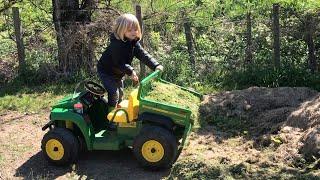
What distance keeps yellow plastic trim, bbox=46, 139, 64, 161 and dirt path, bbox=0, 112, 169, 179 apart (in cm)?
14

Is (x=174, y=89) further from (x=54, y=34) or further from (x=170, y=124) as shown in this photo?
(x=54, y=34)

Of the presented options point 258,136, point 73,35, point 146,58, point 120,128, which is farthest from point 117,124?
point 73,35

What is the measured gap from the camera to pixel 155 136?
5453mm

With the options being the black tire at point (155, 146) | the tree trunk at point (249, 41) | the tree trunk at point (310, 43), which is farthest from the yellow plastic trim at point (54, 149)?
the tree trunk at point (310, 43)

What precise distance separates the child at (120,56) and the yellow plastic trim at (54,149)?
754mm

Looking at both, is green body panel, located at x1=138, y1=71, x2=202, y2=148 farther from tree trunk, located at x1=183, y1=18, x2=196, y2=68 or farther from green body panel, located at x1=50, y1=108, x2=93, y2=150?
tree trunk, located at x1=183, y1=18, x2=196, y2=68

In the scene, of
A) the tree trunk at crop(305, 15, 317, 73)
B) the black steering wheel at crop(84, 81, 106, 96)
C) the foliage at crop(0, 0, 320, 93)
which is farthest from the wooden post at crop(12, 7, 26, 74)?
the tree trunk at crop(305, 15, 317, 73)

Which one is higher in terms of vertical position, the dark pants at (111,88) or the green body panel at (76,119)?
the dark pants at (111,88)

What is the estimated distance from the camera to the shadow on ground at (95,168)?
559 centimetres

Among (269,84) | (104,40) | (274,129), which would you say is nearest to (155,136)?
(274,129)

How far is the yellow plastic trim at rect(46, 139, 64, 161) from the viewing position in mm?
5814

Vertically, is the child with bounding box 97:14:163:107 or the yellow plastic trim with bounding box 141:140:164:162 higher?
the child with bounding box 97:14:163:107

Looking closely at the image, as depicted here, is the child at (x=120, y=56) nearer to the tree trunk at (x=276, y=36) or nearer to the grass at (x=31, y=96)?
the grass at (x=31, y=96)

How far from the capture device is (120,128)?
19.1 feet
